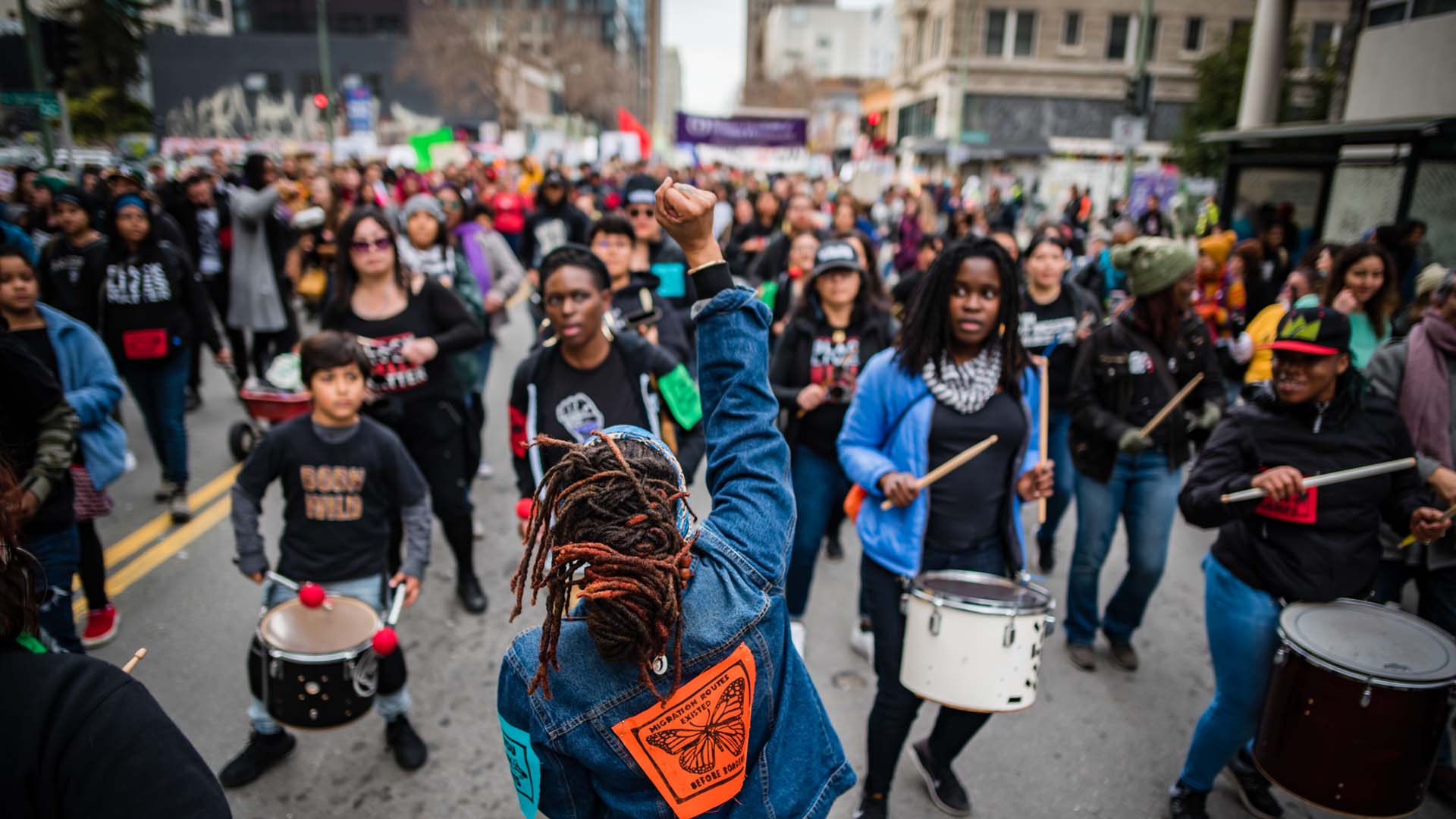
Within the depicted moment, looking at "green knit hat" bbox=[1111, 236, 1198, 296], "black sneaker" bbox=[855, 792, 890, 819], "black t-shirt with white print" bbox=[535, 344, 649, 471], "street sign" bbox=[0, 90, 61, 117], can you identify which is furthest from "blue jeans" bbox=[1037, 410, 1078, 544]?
"street sign" bbox=[0, 90, 61, 117]

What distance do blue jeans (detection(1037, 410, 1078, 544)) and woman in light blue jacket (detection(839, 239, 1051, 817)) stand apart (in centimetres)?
223

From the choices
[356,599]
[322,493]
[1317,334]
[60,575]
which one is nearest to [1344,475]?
[1317,334]

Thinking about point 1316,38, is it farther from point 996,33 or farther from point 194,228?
point 194,228

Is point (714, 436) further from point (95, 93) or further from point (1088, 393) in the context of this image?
point (95, 93)

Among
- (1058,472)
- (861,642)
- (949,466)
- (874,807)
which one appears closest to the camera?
(949,466)

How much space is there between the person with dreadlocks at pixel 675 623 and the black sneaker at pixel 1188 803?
2.19 m

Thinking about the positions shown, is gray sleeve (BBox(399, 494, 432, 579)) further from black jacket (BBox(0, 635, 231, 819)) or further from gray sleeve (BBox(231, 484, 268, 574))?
black jacket (BBox(0, 635, 231, 819))

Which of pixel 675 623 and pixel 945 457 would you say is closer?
pixel 675 623

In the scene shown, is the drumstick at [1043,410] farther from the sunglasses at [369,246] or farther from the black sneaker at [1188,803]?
the sunglasses at [369,246]

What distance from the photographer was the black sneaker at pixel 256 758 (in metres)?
3.34

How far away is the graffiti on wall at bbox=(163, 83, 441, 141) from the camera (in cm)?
5602

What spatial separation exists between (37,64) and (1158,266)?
13.9 m

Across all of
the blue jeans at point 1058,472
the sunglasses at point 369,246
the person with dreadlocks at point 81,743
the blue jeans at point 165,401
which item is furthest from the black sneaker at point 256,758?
the blue jeans at point 1058,472

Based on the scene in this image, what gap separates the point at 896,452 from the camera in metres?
3.22
